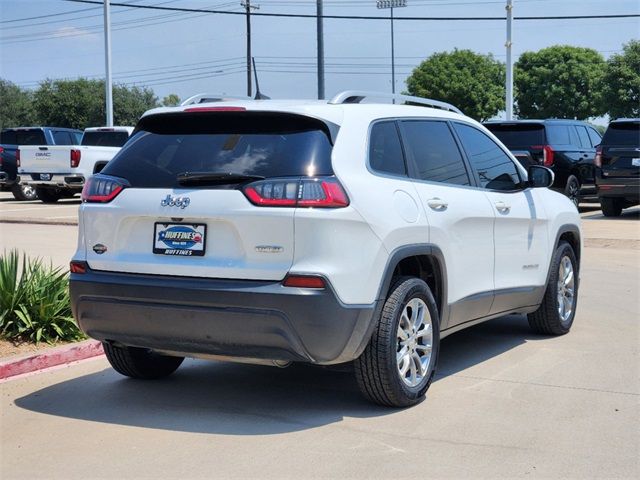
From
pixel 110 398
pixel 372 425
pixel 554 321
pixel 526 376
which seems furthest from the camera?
pixel 554 321

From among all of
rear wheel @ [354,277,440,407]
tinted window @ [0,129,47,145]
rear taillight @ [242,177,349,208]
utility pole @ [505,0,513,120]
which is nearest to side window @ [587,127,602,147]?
utility pole @ [505,0,513,120]

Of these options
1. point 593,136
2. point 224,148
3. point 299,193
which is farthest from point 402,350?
point 593,136

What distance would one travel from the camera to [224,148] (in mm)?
5191

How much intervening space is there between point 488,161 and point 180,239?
9.05 ft

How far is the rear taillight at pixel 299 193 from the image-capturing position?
4867 mm

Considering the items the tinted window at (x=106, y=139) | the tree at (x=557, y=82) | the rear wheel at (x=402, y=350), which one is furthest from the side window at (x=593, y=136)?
the tree at (x=557, y=82)

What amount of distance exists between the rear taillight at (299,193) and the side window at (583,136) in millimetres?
16068

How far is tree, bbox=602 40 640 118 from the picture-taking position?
59.0 meters

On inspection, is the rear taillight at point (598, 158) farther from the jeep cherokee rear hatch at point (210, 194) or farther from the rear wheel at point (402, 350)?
the jeep cherokee rear hatch at point (210, 194)

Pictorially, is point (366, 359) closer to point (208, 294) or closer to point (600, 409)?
point (208, 294)

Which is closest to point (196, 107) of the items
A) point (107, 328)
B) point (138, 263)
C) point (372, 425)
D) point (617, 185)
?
point (138, 263)

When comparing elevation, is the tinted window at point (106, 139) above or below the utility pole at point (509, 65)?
below

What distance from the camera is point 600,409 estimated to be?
545 cm

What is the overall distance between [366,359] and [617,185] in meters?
14.0
